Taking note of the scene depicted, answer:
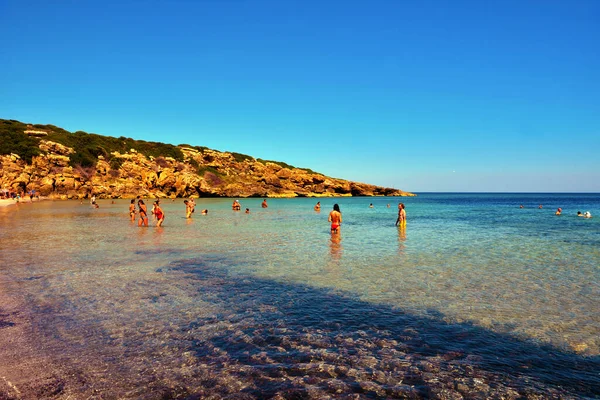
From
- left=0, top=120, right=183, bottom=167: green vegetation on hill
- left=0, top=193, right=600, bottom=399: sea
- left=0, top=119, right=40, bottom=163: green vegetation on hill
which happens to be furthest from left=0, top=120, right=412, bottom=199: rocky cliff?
left=0, top=193, right=600, bottom=399: sea

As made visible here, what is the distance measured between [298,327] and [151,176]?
9808 centimetres

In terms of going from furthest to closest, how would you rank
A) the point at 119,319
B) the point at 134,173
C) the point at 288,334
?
the point at 134,173, the point at 119,319, the point at 288,334

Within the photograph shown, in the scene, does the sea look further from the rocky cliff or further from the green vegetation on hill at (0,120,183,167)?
the green vegetation on hill at (0,120,183,167)

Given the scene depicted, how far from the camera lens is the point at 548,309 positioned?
7.92 metres

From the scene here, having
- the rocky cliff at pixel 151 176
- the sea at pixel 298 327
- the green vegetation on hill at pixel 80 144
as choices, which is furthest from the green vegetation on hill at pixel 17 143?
the sea at pixel 298 327

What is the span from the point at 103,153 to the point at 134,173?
43.9 ft

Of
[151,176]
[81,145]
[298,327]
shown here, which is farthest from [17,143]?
[298,327]

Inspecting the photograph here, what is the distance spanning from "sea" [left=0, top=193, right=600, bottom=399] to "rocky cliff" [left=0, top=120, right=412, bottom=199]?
8494cm

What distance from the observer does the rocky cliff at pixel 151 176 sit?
82.5 meters

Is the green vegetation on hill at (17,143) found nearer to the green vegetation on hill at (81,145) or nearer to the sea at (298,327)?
the green vegetation on hill at (81,145)

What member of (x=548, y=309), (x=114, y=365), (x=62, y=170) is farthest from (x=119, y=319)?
(x=62, y=170)

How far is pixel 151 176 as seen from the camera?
9556 cm

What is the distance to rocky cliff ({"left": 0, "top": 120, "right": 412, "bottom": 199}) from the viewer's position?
82500 mm

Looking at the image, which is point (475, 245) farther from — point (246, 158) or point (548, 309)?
point (246, 158)
